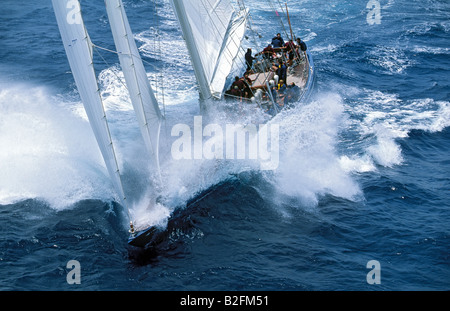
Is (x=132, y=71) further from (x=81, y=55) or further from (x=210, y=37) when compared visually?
(x=210, y=37)

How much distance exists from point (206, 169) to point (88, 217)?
4.99 m

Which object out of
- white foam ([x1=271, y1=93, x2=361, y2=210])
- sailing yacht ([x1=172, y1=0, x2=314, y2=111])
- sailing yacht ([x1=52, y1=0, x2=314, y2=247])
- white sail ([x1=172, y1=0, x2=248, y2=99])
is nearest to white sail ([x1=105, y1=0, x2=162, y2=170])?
sailing yacht ([x1=52, y1=0, x2=314, y2=247])

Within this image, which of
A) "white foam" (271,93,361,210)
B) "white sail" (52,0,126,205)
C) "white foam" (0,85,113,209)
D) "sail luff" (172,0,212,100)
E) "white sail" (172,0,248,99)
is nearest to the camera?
"white sail" (52,0,126,205)

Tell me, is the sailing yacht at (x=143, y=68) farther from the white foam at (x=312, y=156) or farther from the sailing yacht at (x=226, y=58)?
the white foam at (x=312, y=156)

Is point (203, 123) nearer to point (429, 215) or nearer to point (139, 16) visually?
point (429, 215)

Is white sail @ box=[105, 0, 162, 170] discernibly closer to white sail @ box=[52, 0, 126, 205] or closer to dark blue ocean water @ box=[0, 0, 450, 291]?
white sail @ box=[52, 0, 126, 205]

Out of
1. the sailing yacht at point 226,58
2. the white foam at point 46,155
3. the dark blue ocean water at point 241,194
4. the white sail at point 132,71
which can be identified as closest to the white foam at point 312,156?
the dark blue ocean water at point 241,194

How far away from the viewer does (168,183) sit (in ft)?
54.4

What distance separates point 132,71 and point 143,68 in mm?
1668

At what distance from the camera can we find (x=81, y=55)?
37.6 ft

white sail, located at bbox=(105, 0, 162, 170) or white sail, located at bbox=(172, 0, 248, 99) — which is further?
white sail, located at bbox=(172, 0, 248, 99)

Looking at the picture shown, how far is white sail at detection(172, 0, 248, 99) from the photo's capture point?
18.2m

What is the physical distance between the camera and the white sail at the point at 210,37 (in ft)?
59.9
